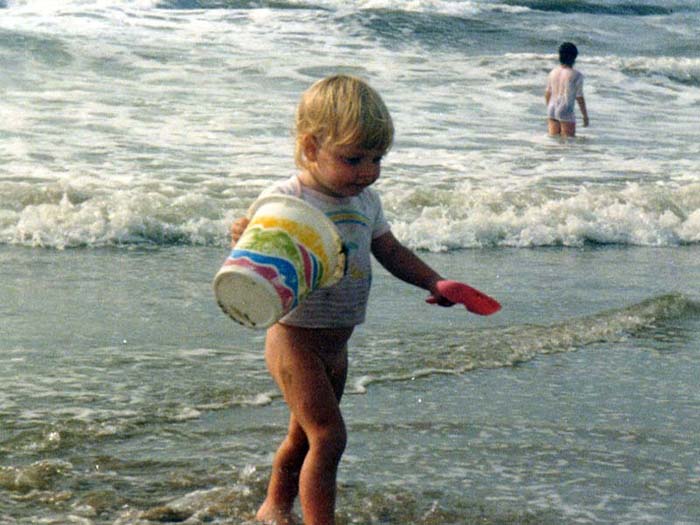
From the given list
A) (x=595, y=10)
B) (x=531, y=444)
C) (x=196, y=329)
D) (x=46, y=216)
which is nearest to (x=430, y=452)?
(x=531, y=444)

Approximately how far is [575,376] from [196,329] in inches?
66.4

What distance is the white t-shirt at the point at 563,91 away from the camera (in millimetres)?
14578

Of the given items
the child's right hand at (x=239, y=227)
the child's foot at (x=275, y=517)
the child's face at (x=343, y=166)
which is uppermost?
the child's face at (x=343, y=166)

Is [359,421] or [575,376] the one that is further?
[575,376]

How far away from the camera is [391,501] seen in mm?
3822

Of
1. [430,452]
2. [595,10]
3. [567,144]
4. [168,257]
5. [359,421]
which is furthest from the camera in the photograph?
[595,10]

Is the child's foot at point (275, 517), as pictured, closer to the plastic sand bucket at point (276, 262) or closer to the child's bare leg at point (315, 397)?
the child's bare leg at point (315, 397)

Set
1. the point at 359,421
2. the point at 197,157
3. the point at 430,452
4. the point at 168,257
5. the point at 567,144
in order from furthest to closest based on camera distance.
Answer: the point at 567,144 < the point at 197,157 < the point at 168,257 < the point at 359,421 < the point at 430,452

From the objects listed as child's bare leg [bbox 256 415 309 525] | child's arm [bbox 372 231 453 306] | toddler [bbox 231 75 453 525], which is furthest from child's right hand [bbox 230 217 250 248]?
child's bare leg [bbox 256 415 309 525]

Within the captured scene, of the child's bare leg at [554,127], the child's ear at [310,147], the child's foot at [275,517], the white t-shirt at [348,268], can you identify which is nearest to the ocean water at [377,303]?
the child's foot at [275,517]

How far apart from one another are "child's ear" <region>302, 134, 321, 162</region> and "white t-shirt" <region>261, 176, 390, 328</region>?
96 millimetres

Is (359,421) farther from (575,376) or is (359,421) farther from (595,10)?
(595,10)

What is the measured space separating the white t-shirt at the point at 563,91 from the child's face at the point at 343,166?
37.8ft

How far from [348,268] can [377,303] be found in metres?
3.23
